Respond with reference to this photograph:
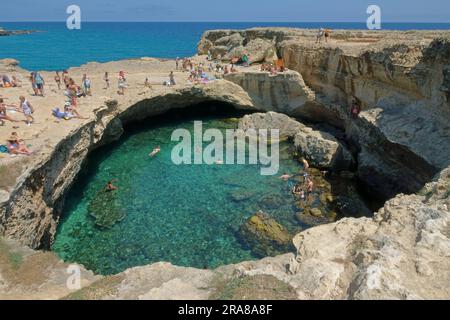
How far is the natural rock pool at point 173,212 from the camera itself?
13.2 m

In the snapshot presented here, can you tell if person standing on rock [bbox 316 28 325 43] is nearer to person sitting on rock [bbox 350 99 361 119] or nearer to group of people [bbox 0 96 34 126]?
person sitting on rock [bbox 350 99 361 119]

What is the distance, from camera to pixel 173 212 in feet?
51.2

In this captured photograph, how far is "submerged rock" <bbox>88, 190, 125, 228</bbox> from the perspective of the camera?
14.9m

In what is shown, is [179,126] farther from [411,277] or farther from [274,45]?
[411,277]

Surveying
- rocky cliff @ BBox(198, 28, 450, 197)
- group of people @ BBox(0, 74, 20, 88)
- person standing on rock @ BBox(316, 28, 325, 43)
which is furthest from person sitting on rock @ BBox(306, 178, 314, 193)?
group of people @ BBox(0, 74, 20, 88)

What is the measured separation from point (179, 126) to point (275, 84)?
7237mm

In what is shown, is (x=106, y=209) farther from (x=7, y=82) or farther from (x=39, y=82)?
(x=7, y=82)

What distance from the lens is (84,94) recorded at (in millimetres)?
20016

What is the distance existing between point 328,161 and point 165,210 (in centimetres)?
916

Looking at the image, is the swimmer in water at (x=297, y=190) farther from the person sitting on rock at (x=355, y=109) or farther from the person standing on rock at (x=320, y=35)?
the person standing on rock at (x=320, y=35)

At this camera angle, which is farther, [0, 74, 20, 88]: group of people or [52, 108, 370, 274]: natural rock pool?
[0, 74, 20, 88]: group of people

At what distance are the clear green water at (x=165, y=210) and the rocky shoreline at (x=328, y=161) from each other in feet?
4.46

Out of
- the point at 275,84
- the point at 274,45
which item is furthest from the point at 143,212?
the point at 274,45

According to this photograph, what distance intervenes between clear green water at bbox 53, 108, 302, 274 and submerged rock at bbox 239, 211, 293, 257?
35cm
